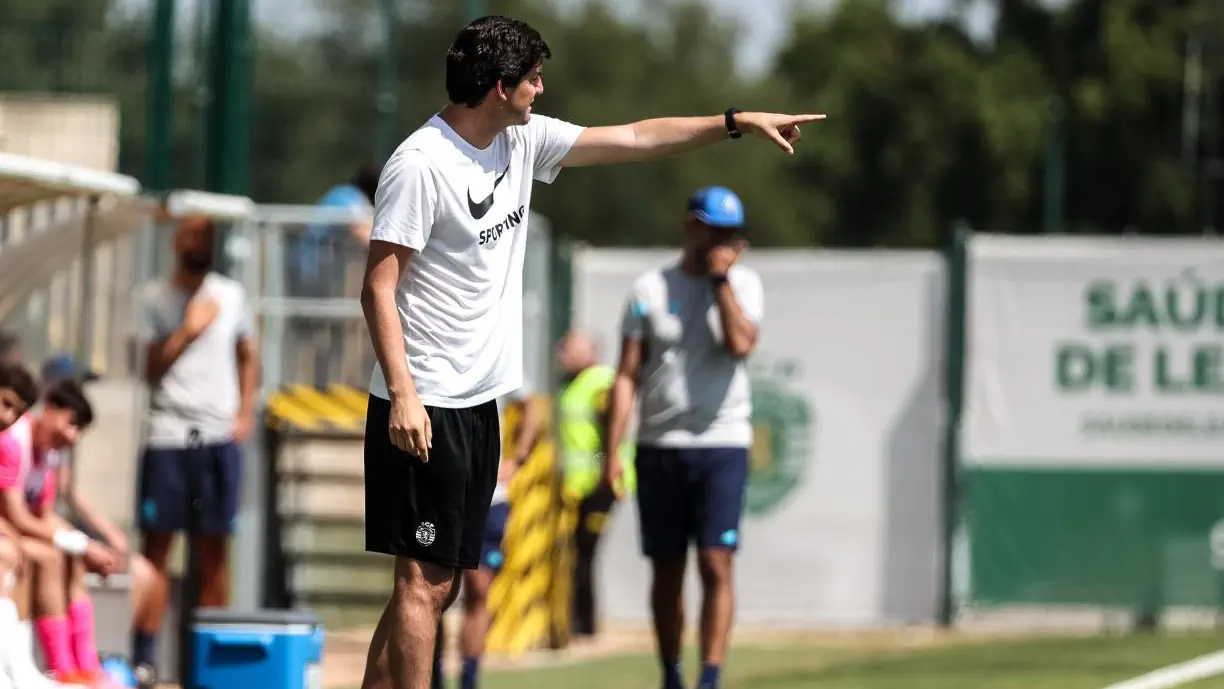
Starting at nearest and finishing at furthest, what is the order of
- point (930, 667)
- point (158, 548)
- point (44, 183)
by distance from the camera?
point (44, 183) < point (158, 548) < point (930, 667)

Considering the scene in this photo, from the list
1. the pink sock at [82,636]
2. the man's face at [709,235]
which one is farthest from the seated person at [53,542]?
the man's face at [709,235]

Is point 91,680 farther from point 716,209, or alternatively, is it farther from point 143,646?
point 716,209

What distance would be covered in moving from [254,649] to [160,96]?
667 cm

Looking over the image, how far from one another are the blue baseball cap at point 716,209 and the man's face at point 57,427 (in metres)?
2.59

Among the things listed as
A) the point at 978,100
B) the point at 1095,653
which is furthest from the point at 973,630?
the point at 978,100

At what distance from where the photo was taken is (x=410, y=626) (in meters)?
6.50

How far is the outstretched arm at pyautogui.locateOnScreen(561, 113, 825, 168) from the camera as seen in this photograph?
270 inches

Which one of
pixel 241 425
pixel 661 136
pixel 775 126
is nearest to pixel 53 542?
pixel 241 425

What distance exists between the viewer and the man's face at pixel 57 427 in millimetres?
9289

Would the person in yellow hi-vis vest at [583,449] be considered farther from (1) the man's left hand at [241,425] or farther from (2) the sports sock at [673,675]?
(2) the sports sock at [673,675]

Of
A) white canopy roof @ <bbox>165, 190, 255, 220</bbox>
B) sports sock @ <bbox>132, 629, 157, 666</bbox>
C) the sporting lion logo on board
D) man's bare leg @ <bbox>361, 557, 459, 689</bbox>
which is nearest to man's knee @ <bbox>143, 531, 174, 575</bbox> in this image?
sports sock @ <bbox>132, 629, 157, 666</bbox>

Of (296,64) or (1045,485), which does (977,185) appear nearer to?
(296,64)

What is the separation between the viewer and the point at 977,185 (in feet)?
204

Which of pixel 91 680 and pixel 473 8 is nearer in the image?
pixel 91 680
